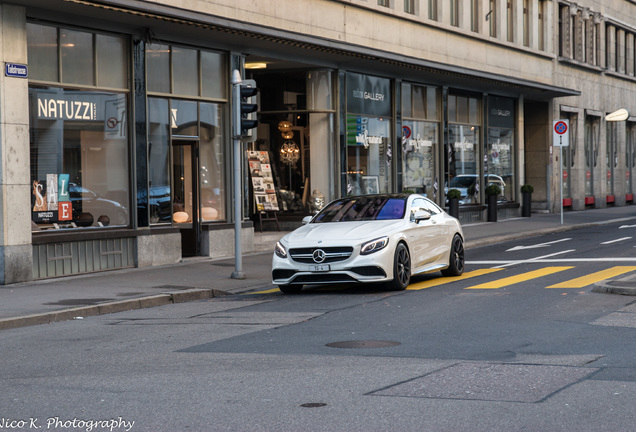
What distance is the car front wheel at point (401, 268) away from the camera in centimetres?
1396

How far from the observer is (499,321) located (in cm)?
1066

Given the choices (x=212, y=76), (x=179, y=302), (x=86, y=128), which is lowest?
(x=179, y=302)

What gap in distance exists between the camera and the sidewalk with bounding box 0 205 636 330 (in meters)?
12.4

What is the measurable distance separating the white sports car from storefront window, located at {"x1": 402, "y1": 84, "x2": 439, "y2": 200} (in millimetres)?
12188

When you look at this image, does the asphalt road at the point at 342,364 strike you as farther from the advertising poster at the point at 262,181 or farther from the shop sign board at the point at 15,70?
the advertising poster at the point at 262,181

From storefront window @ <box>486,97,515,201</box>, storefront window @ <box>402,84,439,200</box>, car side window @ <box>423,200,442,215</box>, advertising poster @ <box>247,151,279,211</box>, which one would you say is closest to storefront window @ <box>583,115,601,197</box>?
storefront window @ <box>486,97,515,201</box>

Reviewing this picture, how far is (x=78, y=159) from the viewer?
57.3 feet

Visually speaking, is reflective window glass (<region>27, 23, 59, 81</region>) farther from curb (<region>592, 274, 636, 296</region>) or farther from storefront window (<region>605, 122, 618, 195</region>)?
storefront window (<region>605, 122, 618, 195</region>)

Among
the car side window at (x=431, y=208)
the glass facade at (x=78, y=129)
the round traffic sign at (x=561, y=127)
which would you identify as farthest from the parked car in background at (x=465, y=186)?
the glass facade at (x=78, y=129)

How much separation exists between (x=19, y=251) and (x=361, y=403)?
1075 cm

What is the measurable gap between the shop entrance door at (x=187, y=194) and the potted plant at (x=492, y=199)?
14.5m

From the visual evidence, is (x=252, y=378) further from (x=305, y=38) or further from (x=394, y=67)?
(x=394, y=67)

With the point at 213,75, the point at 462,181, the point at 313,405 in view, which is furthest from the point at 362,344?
the point at 462,181

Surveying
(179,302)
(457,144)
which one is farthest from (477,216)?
(179,302)
